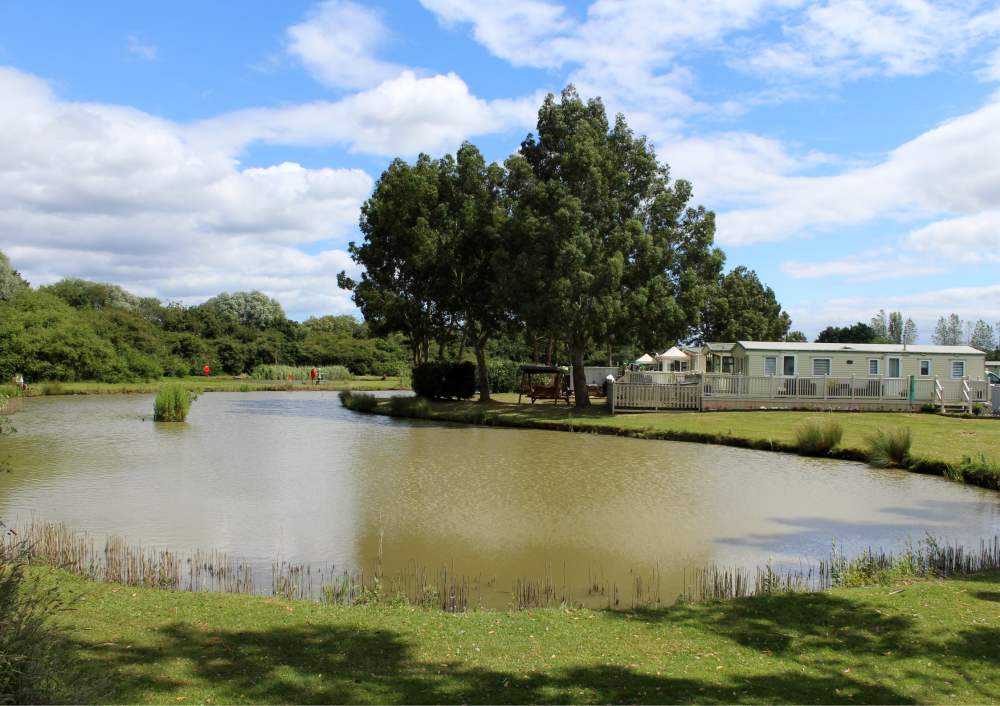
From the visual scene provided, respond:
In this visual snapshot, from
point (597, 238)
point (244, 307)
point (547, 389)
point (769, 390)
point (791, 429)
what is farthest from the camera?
point (244, 307)

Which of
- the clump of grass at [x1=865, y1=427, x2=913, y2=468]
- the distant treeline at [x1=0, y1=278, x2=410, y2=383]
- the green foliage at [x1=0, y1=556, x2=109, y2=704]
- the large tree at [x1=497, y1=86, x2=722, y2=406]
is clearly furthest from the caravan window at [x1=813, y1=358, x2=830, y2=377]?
the green foliage at [x1=0, y1=556, x2=109, y2=704]

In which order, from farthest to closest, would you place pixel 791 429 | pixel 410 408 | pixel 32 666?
pixel 410 408
pixel 791 429
pixel 32 666

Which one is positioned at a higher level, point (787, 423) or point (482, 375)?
point (482, 375)

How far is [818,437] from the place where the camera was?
17828 millimetres

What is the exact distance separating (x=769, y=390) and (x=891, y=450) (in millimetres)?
11847

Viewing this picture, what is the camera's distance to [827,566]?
8.23 metres

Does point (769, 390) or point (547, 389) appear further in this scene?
point (547, 389)

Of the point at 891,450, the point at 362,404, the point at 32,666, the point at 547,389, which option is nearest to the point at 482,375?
the point at 547,389

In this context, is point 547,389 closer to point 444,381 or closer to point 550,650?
point 444,381

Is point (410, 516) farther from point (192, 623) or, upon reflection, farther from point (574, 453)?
point (574, 453)

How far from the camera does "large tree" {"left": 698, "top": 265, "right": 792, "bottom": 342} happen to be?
55.3 metres

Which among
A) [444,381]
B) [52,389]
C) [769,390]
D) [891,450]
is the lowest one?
[891,450]

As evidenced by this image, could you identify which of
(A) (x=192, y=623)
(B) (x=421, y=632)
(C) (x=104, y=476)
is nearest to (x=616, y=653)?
(B) (x=421, y=632)

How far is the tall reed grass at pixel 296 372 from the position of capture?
2379 inches
